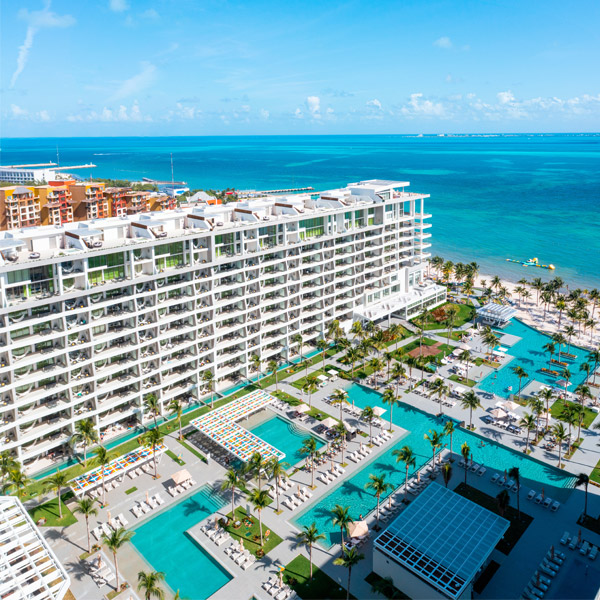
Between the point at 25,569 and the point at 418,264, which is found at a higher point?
the point at 418,264

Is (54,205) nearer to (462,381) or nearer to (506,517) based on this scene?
(462,381)

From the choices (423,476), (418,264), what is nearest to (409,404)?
(423,476)

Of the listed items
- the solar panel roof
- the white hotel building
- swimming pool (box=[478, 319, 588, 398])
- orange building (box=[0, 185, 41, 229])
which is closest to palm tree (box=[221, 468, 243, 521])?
the solar panel roof

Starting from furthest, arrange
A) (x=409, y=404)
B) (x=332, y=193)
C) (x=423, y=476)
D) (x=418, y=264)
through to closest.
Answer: (x=418, y=264) < (x=332, y=193) < (x=409, y=404) < (x=423, y=476)

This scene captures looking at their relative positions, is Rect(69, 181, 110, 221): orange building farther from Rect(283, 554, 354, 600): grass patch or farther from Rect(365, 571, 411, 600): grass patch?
Rect(365, 571, 411, 600): grass patch

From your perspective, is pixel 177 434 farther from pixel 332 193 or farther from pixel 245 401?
pixel 332 193

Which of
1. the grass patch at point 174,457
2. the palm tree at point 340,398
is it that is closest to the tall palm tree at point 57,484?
the grass patch at point 174,457

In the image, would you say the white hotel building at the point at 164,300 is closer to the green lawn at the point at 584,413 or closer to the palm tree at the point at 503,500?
the green lawn at the point at 584,413
